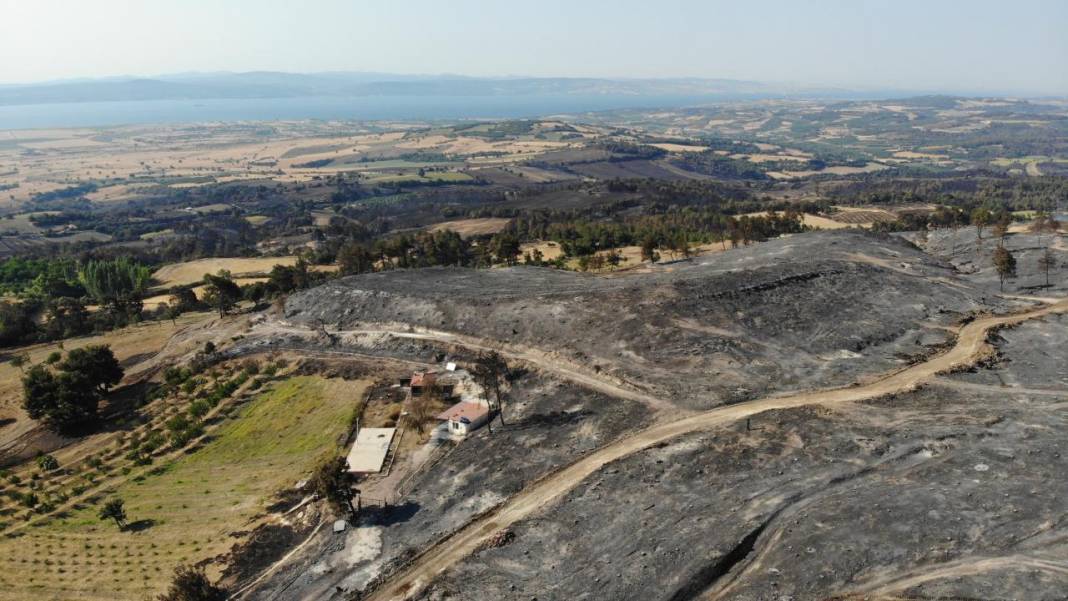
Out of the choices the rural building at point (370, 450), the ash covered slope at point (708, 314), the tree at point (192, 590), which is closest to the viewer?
the tree at point (192, 590)

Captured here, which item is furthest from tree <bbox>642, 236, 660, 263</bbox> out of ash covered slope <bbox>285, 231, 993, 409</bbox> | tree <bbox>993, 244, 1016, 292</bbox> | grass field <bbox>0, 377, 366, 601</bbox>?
grass field <bbox>0, 377, 366, 601</bbox>

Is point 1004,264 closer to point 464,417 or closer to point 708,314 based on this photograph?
point 708,314

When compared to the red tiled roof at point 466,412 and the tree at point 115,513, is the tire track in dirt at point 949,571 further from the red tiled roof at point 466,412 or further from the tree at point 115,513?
the tree at point 115,513

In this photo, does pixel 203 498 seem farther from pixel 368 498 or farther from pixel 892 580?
pixel 892 580

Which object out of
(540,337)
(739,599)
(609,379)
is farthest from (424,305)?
(739,599)

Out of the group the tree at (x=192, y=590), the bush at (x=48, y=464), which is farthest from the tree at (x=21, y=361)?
the tree at (x=192, y=590)

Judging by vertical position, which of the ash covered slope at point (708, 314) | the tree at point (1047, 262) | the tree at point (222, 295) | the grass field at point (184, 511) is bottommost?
the grass field at point (184, 511)
